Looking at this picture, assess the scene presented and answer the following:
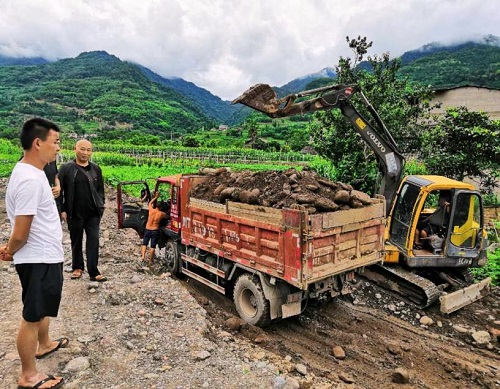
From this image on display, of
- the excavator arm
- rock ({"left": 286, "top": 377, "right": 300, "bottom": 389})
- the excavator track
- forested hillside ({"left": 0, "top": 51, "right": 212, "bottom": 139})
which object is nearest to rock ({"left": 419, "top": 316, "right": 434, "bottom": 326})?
the excavator track

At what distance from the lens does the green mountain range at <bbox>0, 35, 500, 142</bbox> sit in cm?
6912

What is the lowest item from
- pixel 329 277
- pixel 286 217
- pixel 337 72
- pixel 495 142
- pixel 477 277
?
pixel 477 277

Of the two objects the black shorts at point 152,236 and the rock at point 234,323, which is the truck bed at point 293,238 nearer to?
Answer: the rock at point 234,323

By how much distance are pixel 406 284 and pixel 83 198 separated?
18.2 ft

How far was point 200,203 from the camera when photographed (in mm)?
6020

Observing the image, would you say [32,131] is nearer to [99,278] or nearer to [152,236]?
[99,278]

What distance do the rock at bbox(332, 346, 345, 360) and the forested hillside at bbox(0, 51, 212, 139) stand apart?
67897 millimetres

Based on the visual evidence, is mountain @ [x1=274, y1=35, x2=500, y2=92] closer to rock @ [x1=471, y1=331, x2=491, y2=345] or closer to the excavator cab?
the excavator cab

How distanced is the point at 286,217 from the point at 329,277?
118cm

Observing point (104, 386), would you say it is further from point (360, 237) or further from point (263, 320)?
point (360, 237)

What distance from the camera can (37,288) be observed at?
2.89 meters

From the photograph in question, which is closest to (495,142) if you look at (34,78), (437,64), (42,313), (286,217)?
(286,217)

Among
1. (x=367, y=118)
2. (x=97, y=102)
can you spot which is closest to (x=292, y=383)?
(x=367, y=118)

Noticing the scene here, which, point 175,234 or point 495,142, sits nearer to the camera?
point 175,234
